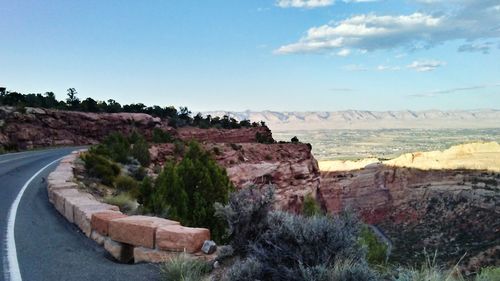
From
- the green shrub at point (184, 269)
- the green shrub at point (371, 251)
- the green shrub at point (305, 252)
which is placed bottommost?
the green shrub at point (371, 251)

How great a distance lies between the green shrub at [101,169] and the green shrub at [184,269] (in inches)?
489

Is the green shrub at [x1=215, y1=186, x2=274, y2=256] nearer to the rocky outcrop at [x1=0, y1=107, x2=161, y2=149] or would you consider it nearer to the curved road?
the curved road

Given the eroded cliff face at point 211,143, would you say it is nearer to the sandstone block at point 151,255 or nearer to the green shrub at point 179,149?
the green shrub at point 179,149

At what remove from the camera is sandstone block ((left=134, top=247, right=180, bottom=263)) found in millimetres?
7152

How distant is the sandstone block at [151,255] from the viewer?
23.5 feet

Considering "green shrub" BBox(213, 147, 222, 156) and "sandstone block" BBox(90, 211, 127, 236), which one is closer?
"sandstone block" BBox(90, 211, 127, 236)

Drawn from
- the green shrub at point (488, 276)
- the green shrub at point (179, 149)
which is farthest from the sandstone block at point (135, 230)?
the green shrub at point (179, 149)

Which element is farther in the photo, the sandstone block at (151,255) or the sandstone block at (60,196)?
the sandstone block at (60,196)

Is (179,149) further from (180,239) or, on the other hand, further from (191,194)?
(180,239)

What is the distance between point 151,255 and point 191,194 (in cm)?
1180

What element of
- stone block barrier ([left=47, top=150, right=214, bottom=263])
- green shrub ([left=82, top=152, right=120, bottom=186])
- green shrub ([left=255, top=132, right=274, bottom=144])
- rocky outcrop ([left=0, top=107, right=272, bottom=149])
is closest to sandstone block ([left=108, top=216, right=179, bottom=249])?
stone block barrier ([left=47, top=150, right=214, bottom=263])

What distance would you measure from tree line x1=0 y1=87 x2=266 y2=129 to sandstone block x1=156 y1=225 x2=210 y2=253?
151 feet

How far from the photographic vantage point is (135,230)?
760 cm

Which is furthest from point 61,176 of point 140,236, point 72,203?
point 140,236
